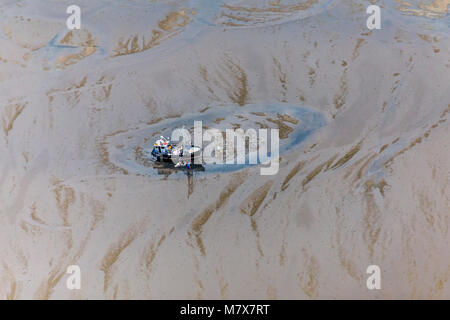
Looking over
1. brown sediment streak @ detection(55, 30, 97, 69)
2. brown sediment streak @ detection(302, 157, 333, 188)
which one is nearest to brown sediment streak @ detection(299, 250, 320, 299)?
brown sediment streak @ detection(302, 157, 333, 188)

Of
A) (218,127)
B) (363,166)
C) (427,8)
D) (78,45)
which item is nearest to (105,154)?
(218,127)

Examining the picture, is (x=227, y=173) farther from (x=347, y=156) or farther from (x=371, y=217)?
(x=371, y=217)

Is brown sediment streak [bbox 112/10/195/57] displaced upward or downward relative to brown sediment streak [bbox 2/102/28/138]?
upward

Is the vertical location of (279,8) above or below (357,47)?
above

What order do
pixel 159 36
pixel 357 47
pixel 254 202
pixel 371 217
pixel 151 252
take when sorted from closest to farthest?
pixel 151 252
pixel 371 217
pixel 254 202
pixel 357 47
pixel 159 36

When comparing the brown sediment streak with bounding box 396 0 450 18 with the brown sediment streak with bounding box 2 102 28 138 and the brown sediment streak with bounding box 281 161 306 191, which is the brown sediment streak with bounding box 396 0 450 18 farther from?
the brown sediment streak with bounding box 2 102 28 138
